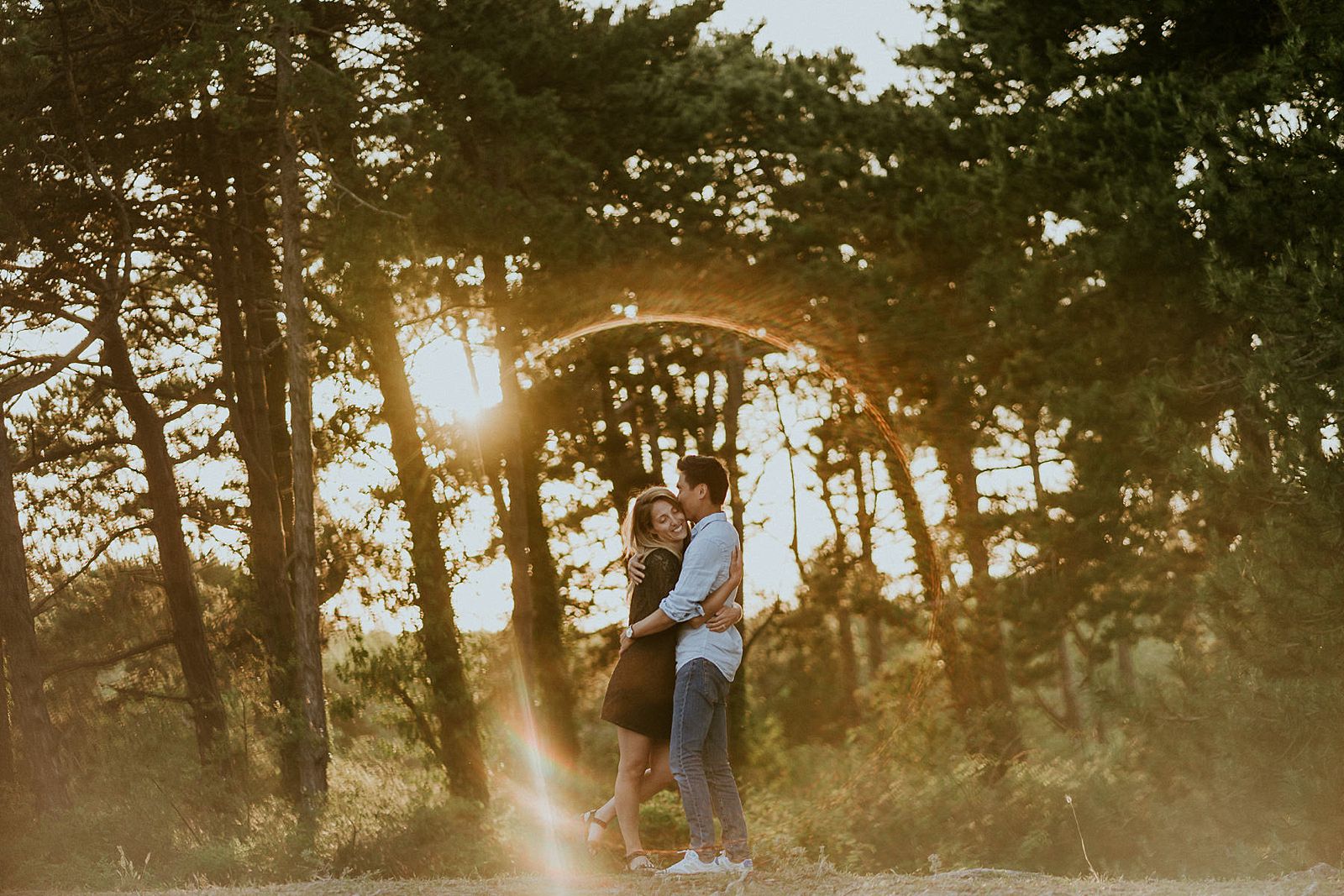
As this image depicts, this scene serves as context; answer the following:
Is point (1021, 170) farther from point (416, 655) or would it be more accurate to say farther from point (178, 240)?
point (178, 240)

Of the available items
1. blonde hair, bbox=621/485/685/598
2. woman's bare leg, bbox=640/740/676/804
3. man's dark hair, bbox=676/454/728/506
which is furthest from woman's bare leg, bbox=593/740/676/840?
man's dark hair, bbox=676/454/728/506

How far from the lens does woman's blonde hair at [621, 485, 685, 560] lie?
677 centimetres

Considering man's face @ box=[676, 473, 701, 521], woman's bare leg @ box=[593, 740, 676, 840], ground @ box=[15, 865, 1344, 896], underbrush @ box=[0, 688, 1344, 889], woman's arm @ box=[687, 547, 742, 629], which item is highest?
man's face @ box=[676, 473, 701, 521]

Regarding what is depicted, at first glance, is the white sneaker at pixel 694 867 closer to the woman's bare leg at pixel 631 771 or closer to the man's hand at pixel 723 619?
the woman's bare leg at pixel 631 771

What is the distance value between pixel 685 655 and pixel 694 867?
1.13 metres

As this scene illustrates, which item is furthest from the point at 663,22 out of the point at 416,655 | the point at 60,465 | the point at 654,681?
the point at 654,681

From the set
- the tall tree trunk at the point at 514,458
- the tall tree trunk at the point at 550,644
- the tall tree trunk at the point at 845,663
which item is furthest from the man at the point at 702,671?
the tall tree trunk at the point at 845,663

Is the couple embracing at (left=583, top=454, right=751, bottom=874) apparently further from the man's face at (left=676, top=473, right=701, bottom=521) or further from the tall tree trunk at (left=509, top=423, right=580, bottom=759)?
the tall tree trunk at (left=509, top=423, right=580, bottom=759)

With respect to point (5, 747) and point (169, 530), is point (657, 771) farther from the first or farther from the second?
point (169, 530)

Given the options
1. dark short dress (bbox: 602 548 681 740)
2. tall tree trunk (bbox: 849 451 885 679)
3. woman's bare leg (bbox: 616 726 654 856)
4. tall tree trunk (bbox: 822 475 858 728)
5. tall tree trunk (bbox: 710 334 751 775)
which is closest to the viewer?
dark short dress (bbox: 602 548 681 740)

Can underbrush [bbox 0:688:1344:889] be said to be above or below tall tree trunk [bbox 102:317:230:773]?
below

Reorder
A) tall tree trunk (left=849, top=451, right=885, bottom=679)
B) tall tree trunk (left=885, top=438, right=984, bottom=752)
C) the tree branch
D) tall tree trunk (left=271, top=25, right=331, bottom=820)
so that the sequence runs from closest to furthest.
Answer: tall tree trunk (left=271, top=25, right=331, bottom=820) < tall tree trunk (left=885, top=438, right=984, bottom=752) < tall tree trunk (left=849, top=451, right=885, bottom=679) < the tree branch

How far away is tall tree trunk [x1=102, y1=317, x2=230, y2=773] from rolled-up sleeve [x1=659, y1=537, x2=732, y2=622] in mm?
18076

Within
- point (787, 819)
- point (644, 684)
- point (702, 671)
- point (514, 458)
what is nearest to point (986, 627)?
point (787, 819)
